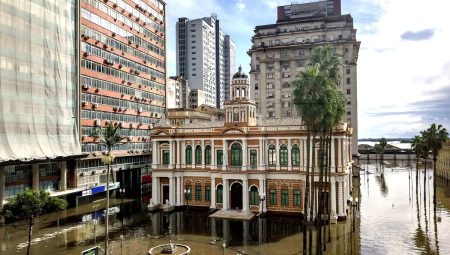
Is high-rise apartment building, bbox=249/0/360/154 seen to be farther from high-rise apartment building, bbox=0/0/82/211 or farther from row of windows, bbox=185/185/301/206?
high-rise apartment building, bbox=0/0/82/211

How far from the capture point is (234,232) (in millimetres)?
40938

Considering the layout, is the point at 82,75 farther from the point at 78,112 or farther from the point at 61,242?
the point at 61,242

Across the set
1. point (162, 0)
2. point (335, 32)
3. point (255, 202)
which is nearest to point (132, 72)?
point (162, 0)

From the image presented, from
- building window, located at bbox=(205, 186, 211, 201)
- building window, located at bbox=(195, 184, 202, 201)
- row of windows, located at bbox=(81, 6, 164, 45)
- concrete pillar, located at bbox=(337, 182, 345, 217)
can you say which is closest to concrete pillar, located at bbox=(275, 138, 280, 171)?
concrete pillar, located at bbox=(337, 182, 345, 217)

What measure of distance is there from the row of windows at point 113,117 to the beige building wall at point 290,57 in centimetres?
3385

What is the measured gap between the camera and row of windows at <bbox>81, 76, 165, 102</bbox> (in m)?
57.3

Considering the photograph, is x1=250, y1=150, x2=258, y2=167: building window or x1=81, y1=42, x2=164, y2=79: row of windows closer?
x1=250, y1=150, x2=258, y2=167: building window

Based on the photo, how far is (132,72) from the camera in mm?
68375

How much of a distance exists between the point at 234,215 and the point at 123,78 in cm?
3313

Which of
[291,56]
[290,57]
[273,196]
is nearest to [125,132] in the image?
[273,196]

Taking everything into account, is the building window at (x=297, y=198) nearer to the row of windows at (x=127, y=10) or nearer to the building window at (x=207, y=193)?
the building window at (x=207, y=193)

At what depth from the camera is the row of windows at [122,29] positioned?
5815 cm

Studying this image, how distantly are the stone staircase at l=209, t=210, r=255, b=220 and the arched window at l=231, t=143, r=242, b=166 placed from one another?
642 cm

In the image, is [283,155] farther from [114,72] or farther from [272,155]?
[114,72]
